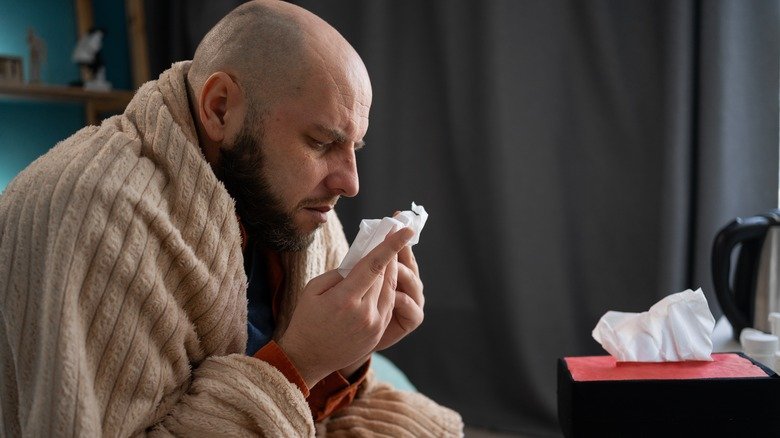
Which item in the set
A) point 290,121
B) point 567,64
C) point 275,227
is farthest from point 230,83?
point 567,64

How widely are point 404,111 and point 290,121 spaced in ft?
4.83

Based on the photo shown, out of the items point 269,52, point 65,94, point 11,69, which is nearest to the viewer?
point 269,52

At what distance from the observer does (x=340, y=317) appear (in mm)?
980

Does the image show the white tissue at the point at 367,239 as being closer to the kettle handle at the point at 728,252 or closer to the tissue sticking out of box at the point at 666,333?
the tissue sticking out of box at the point at 666,333

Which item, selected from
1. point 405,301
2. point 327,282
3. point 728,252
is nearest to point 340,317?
point 327,282

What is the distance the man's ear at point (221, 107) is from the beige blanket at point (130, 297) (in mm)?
33

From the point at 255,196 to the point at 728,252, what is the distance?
3.11ft

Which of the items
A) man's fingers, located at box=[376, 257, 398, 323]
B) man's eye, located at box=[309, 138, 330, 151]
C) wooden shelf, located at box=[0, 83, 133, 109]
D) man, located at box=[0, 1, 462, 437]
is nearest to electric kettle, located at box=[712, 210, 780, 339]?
man, located at box=[0, 1, 462, 437]

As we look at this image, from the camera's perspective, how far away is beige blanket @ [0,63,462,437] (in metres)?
0.86

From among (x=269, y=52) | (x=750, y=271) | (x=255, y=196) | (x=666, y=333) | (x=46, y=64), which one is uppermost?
(x=269, y=52)

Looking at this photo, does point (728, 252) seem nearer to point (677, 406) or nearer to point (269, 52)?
point (677, 406)

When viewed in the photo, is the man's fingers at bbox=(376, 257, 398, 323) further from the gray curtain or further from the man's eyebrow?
the gray curtain

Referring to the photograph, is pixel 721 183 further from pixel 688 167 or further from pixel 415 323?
pixel 415 323

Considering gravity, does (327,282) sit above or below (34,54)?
below
